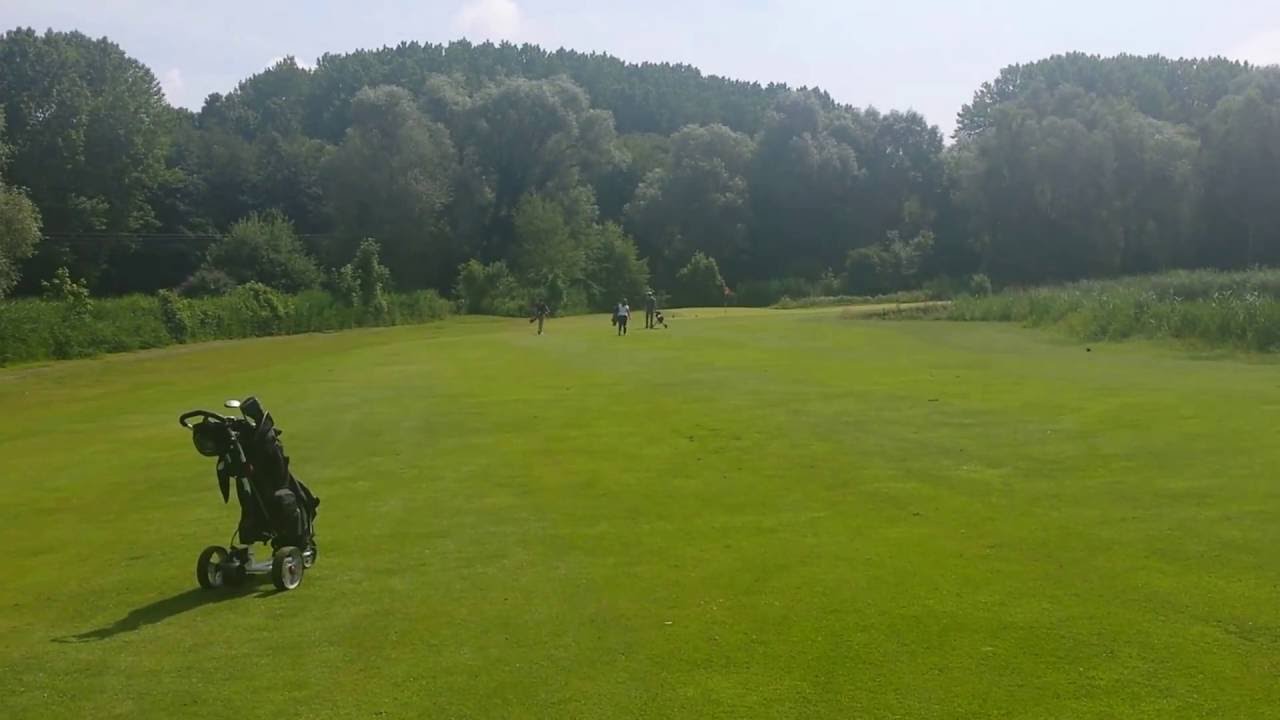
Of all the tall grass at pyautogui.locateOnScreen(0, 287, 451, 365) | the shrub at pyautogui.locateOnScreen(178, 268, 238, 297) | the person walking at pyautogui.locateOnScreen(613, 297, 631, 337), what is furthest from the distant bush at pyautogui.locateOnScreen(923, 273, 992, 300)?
the shrub at pyautogui.locateOnScreen(178, 268, 238, 297)

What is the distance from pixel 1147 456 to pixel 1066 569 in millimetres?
5678

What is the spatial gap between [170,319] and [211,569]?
4807 centimetres

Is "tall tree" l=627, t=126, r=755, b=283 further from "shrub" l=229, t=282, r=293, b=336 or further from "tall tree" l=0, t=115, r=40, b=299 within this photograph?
"tall tree" l=0, t=115, r=40, b=299

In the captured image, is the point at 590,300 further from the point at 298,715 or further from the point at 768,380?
the point at 298,715

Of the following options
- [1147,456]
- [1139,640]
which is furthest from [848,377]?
[1139,640]

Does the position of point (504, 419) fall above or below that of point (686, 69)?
below

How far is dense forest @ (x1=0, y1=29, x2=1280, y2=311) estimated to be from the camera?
272 feet

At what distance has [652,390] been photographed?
23.5 m

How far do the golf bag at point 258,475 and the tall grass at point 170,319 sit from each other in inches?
1520

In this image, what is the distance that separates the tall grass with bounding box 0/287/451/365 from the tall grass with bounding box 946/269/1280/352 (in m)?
34.6

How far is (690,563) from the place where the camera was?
9.86m

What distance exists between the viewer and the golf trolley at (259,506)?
9180 mm

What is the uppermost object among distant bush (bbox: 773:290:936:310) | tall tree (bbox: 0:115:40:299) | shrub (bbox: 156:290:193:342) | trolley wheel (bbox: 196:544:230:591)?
tall tree (bbox: 0:115:40:299)

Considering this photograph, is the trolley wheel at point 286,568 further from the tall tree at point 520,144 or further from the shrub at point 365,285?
the tall tree at point 520,144
